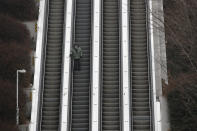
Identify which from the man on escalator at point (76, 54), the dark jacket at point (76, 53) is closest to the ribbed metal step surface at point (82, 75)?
the man on escalator at point (76, 54)

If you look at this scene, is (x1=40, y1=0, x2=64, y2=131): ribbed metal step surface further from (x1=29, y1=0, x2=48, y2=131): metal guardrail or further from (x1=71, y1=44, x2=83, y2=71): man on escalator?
(x1=71, y1=44, x2=83, y2=71): man on escalator

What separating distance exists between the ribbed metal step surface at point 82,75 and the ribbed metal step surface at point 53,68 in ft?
4.07

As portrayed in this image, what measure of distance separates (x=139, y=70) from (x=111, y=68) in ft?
6.87

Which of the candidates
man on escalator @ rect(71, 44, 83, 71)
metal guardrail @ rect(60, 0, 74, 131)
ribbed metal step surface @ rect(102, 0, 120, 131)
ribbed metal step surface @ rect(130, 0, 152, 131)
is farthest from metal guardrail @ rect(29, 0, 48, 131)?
ribbed metal step surface @ rect(130, 0, 152, 131)

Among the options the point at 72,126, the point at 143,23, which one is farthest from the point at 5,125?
the point at 143,23

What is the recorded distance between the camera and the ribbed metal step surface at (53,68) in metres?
33.5

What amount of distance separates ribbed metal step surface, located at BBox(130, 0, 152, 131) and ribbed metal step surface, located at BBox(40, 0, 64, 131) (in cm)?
552

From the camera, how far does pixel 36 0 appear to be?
5075 centimetres

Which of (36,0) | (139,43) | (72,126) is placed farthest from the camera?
(36,0)

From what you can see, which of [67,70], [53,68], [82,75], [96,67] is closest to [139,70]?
[96,67]

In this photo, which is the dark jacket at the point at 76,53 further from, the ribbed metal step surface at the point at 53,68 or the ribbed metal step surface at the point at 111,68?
the ribbed metal step surface at the point at 111,68

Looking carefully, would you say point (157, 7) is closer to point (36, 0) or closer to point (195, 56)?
point (195, 56)

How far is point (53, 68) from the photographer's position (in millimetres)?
35094

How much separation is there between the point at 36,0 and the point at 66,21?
15.4 metres
